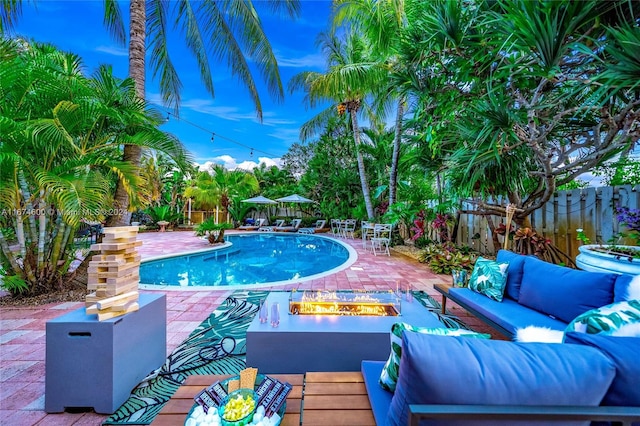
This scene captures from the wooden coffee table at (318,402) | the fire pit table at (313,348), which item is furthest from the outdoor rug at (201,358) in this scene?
the wooden coffee table at (318,402)

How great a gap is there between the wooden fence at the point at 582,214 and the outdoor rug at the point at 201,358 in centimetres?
328

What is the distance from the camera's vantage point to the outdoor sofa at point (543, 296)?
230 cm

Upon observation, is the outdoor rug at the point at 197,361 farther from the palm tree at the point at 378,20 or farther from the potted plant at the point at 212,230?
the potted plant at the point at 212,230

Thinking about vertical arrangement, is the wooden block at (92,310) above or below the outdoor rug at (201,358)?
above

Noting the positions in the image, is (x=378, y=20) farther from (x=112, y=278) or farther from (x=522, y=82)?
(x=112, y=278)

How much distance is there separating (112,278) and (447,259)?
6.25 metres

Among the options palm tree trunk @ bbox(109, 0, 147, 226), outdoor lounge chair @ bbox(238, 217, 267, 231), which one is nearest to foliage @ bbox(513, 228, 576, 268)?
palm tree trunk @ bbox(109, 0, 147, 226)

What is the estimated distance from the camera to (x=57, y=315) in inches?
143

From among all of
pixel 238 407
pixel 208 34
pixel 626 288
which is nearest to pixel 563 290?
pixel 626 288

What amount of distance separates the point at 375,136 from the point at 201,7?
8.97 m

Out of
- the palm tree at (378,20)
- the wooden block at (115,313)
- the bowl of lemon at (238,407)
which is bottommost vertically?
the bowl of lemon at (238,407)

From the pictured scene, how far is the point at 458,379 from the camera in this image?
0.94 metres

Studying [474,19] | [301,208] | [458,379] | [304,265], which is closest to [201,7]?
[474,19]

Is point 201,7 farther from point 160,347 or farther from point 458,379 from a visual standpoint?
point 458,379
